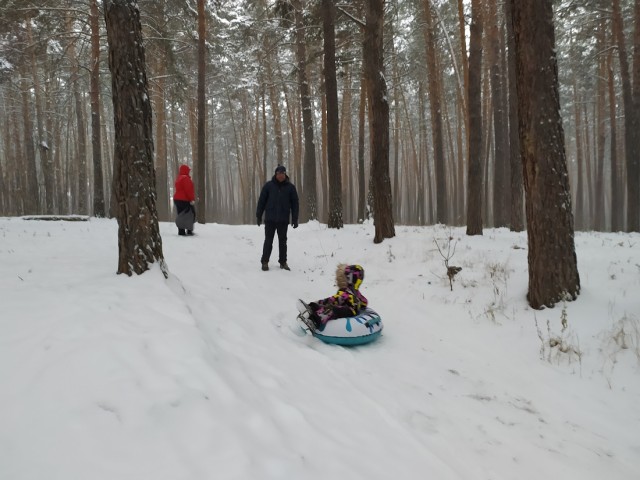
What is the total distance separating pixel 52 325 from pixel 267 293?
360cm

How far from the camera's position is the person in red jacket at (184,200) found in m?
10.7

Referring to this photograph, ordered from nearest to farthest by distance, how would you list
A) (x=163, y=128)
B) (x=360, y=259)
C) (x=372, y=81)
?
1. (x=360, y=259)
2. (x=372, y=81)
3. (x=163, y=128)

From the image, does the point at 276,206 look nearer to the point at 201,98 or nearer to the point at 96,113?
the point at 201,98

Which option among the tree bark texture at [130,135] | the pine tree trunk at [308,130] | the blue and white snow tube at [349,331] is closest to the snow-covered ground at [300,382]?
the blue and white snow tube at [349,331]

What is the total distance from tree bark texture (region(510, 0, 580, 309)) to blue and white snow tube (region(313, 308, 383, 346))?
2482 mm

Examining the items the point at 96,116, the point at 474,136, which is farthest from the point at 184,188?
the point at 474,136

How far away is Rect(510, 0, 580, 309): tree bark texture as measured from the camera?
16.6ft

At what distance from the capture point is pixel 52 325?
315cm

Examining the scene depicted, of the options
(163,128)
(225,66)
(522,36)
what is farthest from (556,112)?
(225,66)

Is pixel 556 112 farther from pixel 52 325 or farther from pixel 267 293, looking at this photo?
pixel 52 325

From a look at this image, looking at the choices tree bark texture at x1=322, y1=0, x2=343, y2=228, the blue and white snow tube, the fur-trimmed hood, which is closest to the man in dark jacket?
the fur-trimmed hood

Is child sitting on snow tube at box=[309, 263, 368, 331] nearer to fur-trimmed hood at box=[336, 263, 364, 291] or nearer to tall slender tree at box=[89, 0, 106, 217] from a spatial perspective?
fur-trimmed hood at box=[336, 263, 364, 291]

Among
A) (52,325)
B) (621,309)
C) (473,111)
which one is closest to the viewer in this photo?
(52,325)

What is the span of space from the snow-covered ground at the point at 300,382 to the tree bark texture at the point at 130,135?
0.48 m
